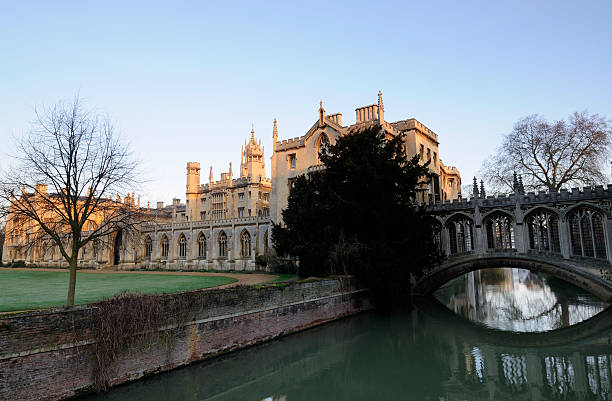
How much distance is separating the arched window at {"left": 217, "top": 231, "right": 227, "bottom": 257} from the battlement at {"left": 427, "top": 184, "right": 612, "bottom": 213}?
21.7 m

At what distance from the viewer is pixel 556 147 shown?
941 inches

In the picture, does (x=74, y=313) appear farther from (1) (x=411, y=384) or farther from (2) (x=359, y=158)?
(2) (x=359, y=158)

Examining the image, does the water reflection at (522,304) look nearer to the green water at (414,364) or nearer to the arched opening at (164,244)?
the green water at (414,364)

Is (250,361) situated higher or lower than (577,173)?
lower

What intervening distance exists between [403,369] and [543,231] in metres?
15.9

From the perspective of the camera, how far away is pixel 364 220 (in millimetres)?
19875

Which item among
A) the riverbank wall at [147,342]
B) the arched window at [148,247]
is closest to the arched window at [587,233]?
the riverbank wall at [147,342]

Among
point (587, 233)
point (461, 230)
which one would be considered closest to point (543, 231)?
point (587, 233)

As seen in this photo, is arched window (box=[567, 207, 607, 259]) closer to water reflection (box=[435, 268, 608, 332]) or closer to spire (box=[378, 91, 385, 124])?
water reflection (box=[435, 268, 608, 332])

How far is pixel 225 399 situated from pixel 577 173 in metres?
24.7

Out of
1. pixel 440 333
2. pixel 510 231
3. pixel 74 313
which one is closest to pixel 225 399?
pixel 74 313

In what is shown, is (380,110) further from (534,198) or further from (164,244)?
(164,244)

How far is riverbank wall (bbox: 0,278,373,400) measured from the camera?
7.26 metres

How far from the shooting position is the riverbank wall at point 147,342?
726 centimetres
